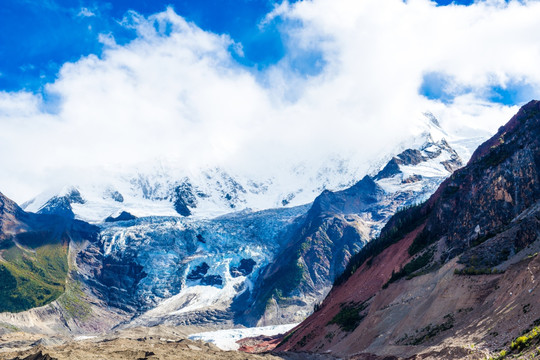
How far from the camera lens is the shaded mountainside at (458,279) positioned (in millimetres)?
42969

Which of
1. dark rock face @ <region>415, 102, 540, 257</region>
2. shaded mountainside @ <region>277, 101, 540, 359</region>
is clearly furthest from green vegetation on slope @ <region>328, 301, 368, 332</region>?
dark rock face @ <region>415, 102, 540, 257</region>

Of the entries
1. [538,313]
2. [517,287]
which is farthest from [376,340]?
[538,313]

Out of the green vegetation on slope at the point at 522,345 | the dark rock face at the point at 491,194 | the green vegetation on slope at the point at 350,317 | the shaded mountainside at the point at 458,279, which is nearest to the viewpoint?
the green vegetation on slope at the point at 522,345

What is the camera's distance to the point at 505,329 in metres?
39.1

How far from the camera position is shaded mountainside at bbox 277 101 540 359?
4297 centimetres

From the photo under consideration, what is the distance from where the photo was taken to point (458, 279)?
5750 centimetres

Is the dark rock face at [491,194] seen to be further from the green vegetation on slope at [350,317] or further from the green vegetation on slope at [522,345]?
the green vegetation on slope at [522,345]

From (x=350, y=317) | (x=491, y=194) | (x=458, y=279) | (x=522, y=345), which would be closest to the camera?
(x=522, y=345)

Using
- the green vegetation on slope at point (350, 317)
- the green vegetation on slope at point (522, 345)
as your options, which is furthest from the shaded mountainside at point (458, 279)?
the green vegetation on slope at point (350, 317)

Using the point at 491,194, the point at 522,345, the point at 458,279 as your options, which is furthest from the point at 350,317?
the point at 522,345

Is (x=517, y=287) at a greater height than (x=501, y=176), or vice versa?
(x=501, y=176)

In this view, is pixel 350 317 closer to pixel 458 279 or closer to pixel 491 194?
pixel 491 194

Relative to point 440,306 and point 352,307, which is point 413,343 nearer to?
point 440,306

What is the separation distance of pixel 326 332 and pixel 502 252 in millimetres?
48324
